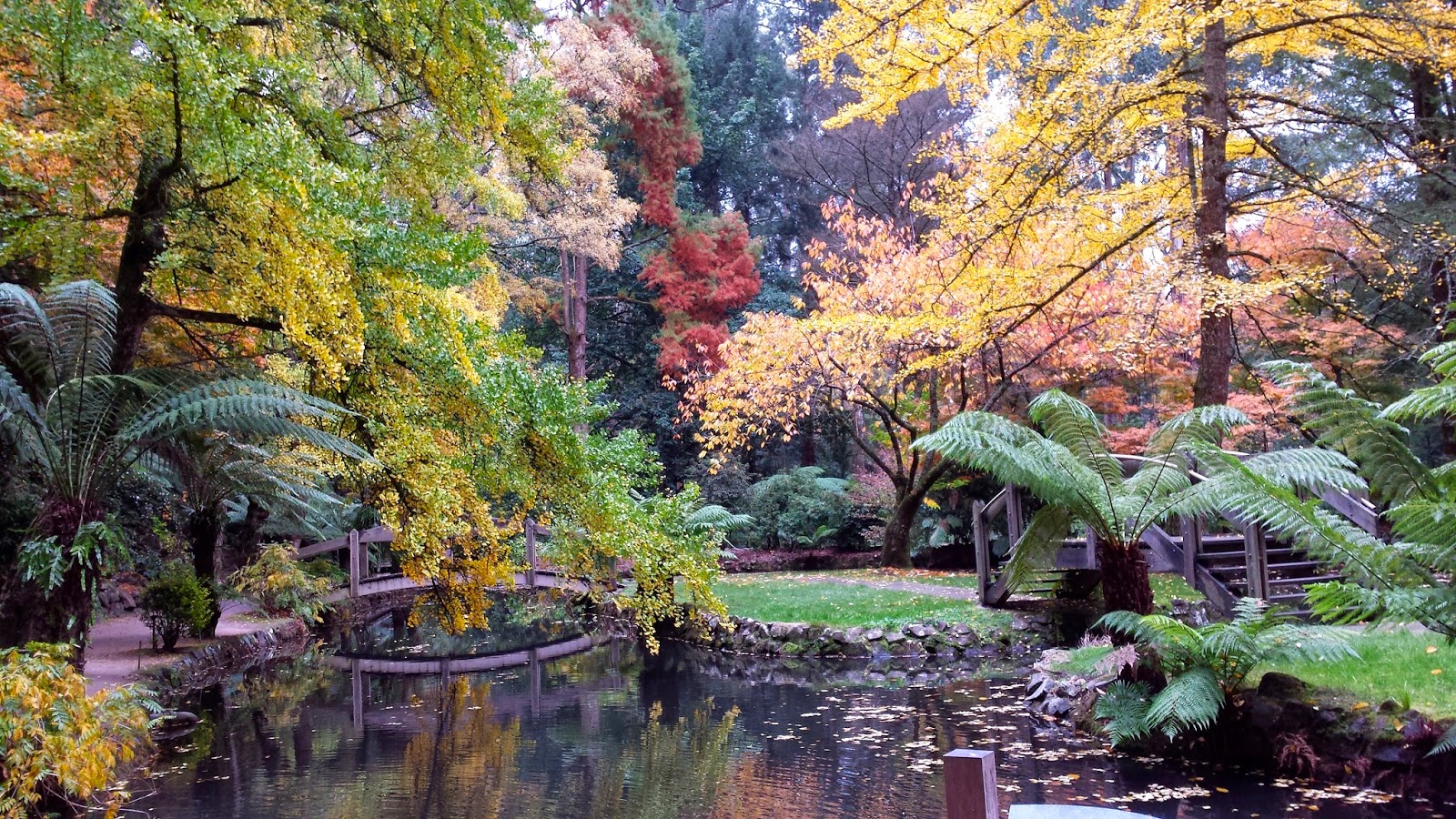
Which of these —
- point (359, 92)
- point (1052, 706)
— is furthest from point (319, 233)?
point (1052, 706)

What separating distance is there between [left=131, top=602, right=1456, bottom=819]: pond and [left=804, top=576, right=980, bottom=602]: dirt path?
244 centimetres

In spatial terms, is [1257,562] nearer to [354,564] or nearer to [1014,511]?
[1014,511]

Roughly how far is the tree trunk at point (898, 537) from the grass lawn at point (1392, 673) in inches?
361

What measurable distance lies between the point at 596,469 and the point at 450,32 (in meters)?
2.74

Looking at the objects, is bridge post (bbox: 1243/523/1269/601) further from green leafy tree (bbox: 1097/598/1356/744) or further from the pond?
green leafy tree (bbox: 1097/598/1356/744)

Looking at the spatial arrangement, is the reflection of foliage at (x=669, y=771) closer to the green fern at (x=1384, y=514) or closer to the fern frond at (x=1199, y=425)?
the green fern at (x=1384, y=514)

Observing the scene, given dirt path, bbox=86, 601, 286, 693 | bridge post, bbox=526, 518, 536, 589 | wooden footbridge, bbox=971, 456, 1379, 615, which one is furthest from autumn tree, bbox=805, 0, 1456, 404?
bridge post, bbox=526, 518, 536, 589

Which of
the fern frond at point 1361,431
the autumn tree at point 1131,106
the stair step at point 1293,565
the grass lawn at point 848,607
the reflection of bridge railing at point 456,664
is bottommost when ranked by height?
the reflection of bridge railing at point 456,664

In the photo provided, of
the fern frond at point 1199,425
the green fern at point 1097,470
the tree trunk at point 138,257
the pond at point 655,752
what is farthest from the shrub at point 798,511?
the tree trunk at point 138,257

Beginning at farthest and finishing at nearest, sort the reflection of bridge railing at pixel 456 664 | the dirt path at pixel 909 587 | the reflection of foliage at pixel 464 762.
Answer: the dirt path at pixel 909 587
the reflection of bridge railing at pixel 456 664
the reflection of foliage at pixel 464 762

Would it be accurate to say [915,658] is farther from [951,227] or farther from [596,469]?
[596,469]

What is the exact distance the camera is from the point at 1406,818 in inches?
189

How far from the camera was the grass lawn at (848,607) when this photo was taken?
10828mm

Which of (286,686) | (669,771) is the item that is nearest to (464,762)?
(669,771)
